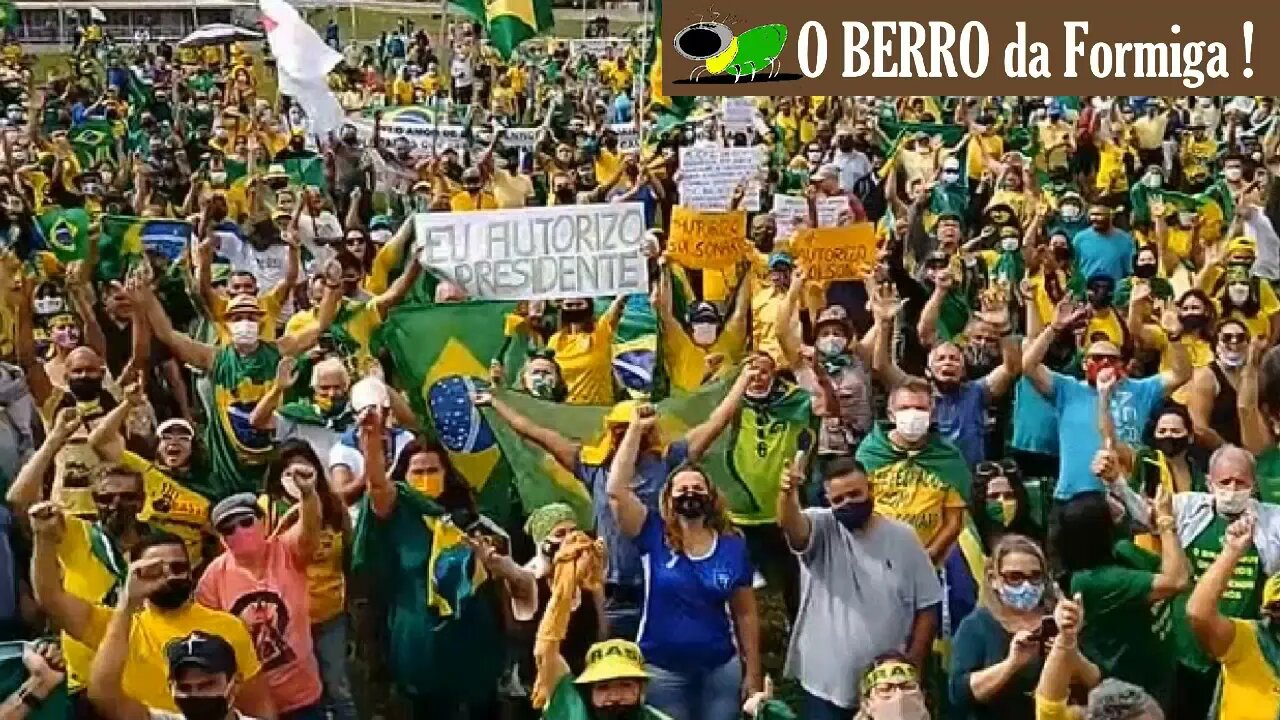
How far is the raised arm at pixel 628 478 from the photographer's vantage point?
584 centimetres

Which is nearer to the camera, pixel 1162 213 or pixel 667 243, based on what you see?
pixel 667 243

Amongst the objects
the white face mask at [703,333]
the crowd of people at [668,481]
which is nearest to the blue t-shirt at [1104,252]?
the crowd of people at [668,481]

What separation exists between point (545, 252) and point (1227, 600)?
3521 millimetres

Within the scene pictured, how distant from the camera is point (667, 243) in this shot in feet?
32.2

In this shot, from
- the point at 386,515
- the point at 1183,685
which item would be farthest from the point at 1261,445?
the point at 386,515

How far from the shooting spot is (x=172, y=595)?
500cm

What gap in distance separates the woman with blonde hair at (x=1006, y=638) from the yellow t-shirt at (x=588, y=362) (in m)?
2.81

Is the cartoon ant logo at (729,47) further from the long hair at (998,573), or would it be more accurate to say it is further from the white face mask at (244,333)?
the long hair at (998,573)

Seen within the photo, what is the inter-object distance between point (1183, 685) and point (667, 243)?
463 centimetres

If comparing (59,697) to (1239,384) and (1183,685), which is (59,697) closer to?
(1183,685)

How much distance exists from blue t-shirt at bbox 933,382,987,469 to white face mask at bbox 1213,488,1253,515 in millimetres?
1326

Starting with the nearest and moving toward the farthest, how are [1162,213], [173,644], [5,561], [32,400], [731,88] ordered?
[173,644] → [5,561] → [32,400] → [1162,213] → [731,88]

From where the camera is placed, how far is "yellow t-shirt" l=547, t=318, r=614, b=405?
26.0 ft

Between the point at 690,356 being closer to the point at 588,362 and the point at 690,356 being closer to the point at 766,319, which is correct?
the point at 588,362
